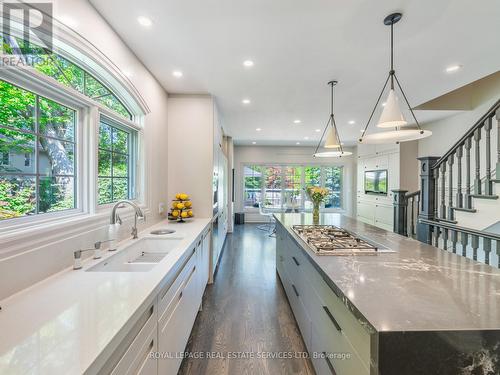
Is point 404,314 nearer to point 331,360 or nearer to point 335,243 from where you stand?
point 331,360

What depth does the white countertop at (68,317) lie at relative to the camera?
2.18ft

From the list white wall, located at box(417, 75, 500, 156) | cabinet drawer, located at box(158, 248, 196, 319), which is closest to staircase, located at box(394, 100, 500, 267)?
white wall, located at box(417, 75, 500, 156)

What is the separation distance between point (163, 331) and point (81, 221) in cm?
90

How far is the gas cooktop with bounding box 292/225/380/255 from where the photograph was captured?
1614 mm

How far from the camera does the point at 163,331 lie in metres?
1.30

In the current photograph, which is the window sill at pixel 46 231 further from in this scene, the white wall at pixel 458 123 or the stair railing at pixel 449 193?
the white wall at pixel 458 123

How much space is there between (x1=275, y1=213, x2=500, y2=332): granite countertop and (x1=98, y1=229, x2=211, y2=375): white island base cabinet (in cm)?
92

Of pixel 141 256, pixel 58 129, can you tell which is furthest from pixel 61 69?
pixel 141 256

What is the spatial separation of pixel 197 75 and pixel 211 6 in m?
1.14

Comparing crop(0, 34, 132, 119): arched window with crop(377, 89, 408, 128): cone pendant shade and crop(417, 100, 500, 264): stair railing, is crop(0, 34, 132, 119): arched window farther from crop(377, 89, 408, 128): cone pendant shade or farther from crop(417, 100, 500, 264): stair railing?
crop(417, 100, 500, 264): stair railing

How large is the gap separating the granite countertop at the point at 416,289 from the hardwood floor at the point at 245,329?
3.25ft

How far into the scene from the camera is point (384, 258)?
1.53 m

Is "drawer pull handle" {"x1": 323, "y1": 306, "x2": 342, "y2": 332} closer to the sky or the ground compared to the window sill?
closer to the ground

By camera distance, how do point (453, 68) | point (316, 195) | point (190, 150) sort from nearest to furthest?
point (453, 68) < point (316, 195) < point (190, 150)
